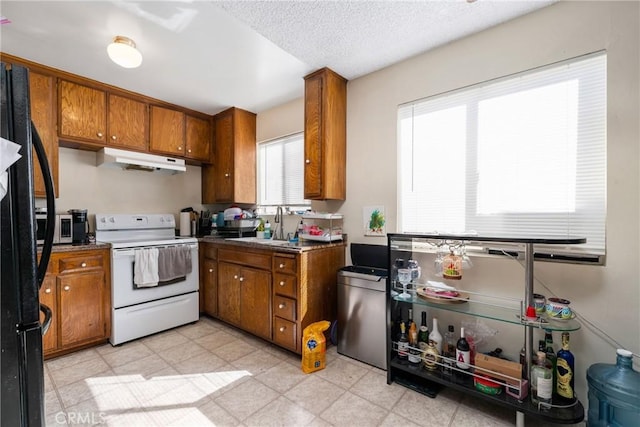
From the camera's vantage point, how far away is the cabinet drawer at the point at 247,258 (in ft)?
8.22

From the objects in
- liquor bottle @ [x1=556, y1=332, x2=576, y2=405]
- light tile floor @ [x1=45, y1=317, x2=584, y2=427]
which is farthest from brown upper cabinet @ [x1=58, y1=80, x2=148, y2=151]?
liquor bottle @ [x1=556, y1=332, x2=576, y2=405]

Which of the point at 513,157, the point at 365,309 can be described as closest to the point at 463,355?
the point at 365,309

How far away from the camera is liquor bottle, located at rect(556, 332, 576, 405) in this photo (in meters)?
1.46

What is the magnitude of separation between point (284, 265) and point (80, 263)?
179 cm

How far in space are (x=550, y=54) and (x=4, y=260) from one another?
2.77m

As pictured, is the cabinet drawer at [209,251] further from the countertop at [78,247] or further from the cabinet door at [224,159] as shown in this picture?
the countertop at [78,247]

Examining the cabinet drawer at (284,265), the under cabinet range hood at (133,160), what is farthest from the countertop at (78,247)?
the cabinet drawer at (284,265)

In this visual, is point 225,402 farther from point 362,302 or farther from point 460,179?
point 460,179

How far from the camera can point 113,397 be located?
5.93 feet

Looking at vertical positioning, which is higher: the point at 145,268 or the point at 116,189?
A: the point at 116,189

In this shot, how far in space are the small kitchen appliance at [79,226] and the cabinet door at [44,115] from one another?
0.29 meters

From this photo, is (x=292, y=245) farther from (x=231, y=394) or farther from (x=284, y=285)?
(x=231, y=394)

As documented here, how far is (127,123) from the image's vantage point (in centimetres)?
295

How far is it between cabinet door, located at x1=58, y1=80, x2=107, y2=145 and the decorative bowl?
386 cm
